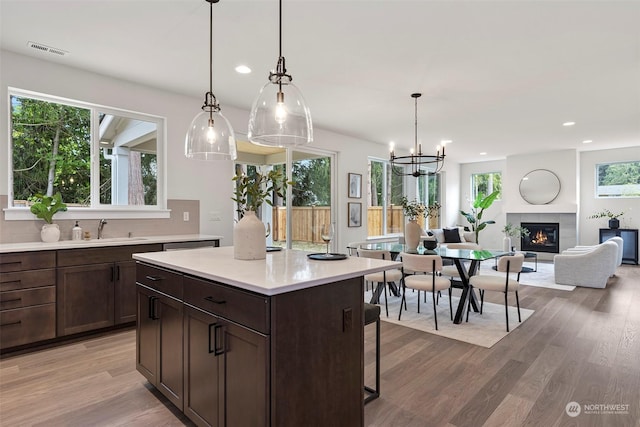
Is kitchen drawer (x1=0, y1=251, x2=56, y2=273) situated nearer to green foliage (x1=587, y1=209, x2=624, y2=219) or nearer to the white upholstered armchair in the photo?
the white upholstered armchair

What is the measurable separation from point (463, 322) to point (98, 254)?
384 centimetres

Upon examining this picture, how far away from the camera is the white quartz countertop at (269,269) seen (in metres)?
1.55

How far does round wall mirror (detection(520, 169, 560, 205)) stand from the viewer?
27.7 ft

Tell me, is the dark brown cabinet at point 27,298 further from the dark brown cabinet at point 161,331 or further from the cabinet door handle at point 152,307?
the cabinet door handle at point 152,307

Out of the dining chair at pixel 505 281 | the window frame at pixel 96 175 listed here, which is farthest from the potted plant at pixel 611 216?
the window frame at pixel 96 175

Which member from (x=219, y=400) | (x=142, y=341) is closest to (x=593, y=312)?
(x=219, y=400)

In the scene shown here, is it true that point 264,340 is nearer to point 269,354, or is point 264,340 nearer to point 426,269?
point 269,354

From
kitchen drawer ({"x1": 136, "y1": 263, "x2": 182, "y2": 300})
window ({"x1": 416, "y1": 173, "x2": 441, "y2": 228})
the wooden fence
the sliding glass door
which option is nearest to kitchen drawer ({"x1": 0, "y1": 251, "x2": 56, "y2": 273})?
kitchen drawer ({"x1": 136, "y1": 263, "x2": 182, "y2": 300})

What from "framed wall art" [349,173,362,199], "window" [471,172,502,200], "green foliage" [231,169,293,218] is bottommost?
"green foliage" [231,169,293,218]

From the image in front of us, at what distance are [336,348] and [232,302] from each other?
566 mm

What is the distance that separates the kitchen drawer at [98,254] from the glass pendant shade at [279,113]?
6.95ft

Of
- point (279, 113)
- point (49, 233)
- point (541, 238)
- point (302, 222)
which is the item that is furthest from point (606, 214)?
point (49, 233)

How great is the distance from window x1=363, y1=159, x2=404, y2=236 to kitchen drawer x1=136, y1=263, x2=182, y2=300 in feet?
17.8

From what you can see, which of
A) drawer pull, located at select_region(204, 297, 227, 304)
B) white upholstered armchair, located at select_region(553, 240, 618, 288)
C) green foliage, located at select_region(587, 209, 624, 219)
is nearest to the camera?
drawer pull, located at select_region(204, 297, 227, 304)
